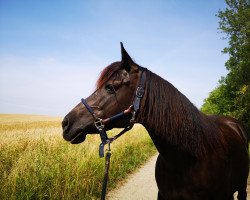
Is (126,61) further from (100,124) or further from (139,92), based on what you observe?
(100,124)

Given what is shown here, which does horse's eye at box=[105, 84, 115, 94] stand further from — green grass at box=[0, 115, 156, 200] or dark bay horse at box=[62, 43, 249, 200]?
green grass at box=[0, 115, 156, 200]

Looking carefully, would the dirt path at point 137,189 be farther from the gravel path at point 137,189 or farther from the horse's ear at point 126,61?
the horse's ear at point 126,61

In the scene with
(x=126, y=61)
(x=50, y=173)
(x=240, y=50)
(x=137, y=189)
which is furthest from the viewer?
(x=240, y=50)

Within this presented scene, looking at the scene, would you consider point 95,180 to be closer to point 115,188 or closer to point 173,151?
Answer: point 115,188

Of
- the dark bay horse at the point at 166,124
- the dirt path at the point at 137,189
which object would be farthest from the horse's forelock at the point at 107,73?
the dirt path at the point at 137,189

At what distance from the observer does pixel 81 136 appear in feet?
7.89

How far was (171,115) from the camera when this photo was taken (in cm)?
239

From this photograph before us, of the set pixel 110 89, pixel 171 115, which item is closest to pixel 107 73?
pixel 110 89

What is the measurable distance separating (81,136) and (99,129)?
20cm

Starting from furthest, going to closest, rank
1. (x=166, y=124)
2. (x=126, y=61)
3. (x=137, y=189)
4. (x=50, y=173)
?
1. (x=137, y=189)
2. (x=50, y=173)
3. (x=126, y=61)
4. (x=166, y=124)

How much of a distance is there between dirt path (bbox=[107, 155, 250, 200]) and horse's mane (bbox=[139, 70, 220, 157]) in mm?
3716

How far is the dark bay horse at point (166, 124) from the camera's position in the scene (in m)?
2.40

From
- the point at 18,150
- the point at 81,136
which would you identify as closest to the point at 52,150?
the point at 18,150

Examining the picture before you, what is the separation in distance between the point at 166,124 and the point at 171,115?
10 cm
